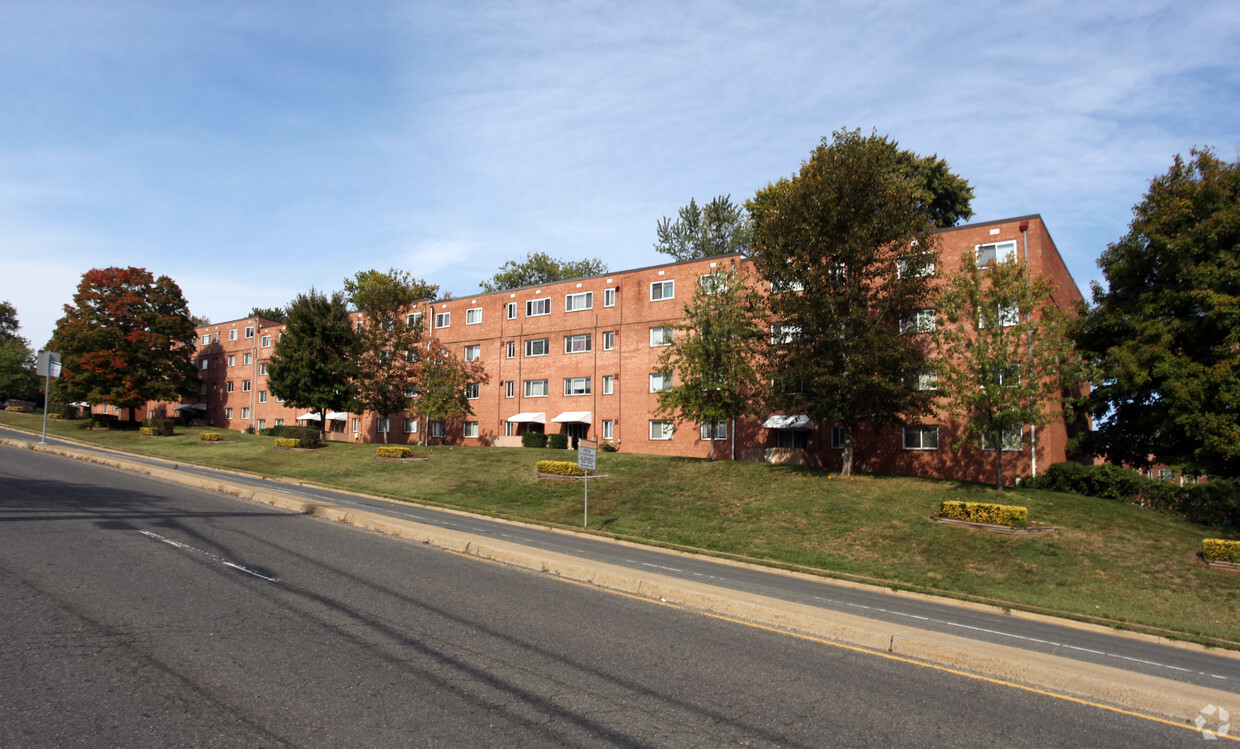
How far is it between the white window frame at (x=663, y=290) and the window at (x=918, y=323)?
16883 millimetres

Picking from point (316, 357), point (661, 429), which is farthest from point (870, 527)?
point (316, 357)

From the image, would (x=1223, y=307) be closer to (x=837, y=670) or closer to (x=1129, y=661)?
(x=1129, y=661)

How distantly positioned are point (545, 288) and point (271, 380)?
23.6m

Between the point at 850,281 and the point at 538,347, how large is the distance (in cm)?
2709

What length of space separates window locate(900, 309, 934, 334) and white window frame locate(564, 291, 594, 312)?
23215 mm

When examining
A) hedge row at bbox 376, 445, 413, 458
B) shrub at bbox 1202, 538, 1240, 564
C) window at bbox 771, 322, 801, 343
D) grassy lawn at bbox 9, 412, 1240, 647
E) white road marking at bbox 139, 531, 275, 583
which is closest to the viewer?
white road marking at bbox 139, 531, 275, 583

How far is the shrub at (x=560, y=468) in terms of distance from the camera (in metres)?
33.6

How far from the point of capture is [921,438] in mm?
35469

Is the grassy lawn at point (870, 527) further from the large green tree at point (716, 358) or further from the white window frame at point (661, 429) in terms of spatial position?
the white window frame at point (661, 429)

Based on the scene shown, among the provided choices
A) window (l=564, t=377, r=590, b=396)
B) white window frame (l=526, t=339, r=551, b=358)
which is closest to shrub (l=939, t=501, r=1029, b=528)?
window (l=564, t=377, r=590, b=396)

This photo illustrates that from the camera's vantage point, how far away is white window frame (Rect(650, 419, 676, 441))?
44562 millimetres

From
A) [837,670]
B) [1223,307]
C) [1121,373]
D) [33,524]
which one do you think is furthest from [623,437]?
[837,670]

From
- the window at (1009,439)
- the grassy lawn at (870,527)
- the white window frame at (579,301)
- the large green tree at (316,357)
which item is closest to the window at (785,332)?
the grassy lawn at (870,527)

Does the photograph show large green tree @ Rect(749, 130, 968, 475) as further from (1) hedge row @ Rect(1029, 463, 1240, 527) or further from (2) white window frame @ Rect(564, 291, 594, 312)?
(2) white window frame @ Rect(564, 291, 594, 312)
